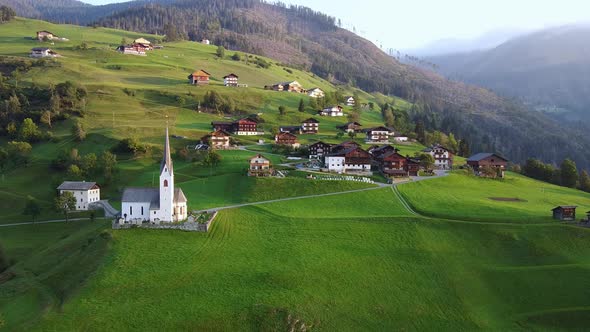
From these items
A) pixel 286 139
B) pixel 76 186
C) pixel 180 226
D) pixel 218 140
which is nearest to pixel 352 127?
pixel 286 139

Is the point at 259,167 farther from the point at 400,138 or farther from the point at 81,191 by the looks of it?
the point at 400,138

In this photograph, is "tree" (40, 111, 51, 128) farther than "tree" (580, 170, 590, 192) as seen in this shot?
Yes

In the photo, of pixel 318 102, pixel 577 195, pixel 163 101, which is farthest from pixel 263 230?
pixel 318 102

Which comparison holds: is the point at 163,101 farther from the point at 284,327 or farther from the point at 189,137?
the point at 284,327

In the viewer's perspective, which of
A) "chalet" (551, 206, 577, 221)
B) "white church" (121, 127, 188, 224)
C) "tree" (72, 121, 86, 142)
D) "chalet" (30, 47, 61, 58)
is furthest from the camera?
"chalet" (30, 47, 61, 58)

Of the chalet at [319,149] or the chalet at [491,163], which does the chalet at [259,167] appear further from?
the chalet at [491,163]

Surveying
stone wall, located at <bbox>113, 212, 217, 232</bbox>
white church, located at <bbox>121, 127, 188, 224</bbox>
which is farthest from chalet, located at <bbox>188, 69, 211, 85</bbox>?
stone wall, located at <bbox>113, 212, 217, 232</bbox>

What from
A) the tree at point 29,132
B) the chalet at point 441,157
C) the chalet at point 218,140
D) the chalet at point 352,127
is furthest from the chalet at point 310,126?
the tree at point 29,132

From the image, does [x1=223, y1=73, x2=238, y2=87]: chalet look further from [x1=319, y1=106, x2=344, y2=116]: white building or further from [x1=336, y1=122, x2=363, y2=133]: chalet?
[x1=336, y1=122, x2=363, y2=133]: chalet
